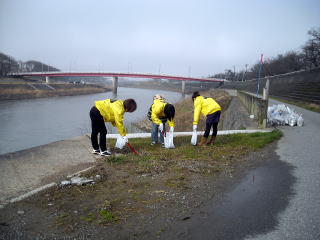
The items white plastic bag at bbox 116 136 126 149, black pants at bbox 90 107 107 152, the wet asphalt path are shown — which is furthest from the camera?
white plastic bag at bbox 116 136 126 149

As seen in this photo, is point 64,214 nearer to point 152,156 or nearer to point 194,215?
point 194,215

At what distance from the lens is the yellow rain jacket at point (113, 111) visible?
5.81m

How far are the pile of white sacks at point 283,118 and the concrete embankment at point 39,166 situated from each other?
7531mm

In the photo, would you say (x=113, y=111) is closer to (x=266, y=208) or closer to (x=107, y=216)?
(x=107, y=216)

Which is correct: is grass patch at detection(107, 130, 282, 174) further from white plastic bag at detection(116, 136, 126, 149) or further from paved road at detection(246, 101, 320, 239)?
paved road at detection(246, 101, 320, 239)

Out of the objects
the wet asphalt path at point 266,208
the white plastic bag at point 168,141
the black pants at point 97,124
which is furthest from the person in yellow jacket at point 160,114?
the wet asphalt path at point 266,208

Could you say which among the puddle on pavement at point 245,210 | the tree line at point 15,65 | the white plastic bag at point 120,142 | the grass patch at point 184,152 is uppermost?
the tree line at point 15,65

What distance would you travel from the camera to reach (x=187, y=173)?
4.96 m

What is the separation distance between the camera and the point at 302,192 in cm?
414

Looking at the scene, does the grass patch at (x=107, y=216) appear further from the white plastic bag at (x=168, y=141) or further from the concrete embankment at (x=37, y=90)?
the concrete embankment at (x=37, y=90)

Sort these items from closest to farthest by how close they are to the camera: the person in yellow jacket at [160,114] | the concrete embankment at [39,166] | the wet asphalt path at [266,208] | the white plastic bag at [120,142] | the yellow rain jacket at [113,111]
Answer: the wet asphalt path at [266,208] → the concrete embankment at [39,166] → the yellow rain jacket at [113,111] → the white plastic bag at [120,142] → the person in yellow jacket at [160,114]

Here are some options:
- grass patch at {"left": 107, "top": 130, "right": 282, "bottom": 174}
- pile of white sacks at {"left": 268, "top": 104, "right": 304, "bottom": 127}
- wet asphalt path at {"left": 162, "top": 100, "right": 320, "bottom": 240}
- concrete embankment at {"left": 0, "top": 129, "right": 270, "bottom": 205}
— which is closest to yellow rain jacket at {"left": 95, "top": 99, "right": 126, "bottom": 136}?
grass patch at {"left": 107, "top": 130, "right": 282, "bottom": 174}

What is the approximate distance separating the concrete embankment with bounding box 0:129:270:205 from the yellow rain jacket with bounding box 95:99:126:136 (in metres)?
0.95

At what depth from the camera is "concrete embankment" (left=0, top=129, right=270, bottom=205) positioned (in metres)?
4.25
